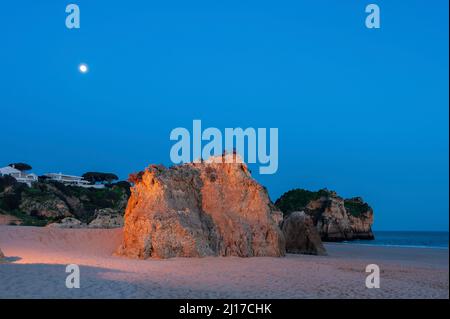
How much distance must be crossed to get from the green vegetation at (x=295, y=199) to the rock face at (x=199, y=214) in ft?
235

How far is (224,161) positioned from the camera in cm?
2078

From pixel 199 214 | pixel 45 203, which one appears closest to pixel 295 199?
pixel 45 203

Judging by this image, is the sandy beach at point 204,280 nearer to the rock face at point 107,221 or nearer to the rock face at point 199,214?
the rock face at point 199,214

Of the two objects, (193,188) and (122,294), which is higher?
(193,188)

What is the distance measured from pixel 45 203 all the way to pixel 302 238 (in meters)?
37.6

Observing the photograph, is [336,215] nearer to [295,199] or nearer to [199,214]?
[295,199]

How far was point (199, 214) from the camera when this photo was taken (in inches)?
772

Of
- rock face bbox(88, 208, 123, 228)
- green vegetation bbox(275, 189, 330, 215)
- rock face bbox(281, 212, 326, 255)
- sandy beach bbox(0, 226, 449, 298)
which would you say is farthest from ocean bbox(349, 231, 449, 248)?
sandy beach bbox(0, 226, 449, 298)

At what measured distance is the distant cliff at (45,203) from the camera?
1921 inches

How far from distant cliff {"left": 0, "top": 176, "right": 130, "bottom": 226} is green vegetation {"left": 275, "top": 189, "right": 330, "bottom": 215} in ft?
123

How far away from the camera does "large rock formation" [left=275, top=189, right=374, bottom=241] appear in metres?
73.3
